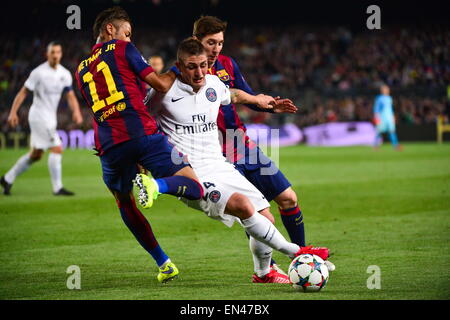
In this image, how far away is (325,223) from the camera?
945 centimetres

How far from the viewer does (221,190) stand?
5.65 metres

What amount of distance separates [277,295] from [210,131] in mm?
1461

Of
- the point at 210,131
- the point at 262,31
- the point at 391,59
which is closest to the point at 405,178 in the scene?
the point at 210,131

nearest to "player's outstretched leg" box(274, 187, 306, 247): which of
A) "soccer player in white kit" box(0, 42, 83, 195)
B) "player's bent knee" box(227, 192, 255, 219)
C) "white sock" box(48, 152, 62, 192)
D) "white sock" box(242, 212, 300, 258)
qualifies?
"white sock" box(242, 212, 300, 258)

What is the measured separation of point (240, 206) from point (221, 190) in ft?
0.63

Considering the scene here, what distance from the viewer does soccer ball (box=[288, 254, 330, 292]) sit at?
5374mm

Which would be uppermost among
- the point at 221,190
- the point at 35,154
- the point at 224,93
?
the point at 224,93

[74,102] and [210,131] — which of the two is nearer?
[210,131]

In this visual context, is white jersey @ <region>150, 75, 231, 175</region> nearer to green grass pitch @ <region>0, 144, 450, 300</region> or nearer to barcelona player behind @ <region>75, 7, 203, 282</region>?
barcelona player behind @ <region>75, 7, 203, 282</region>

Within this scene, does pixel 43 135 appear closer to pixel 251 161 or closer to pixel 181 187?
pixel 251 161

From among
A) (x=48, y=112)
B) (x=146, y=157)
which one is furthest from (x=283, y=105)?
(x=48, y=112)

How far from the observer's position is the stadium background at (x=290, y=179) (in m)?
6.09

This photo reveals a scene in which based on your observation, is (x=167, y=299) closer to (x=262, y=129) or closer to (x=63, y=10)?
(x=262, y=129)

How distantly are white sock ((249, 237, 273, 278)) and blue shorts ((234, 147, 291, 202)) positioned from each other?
62 cm
